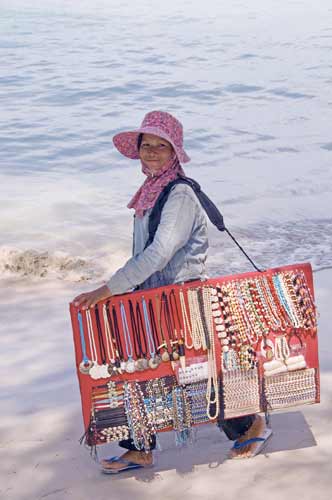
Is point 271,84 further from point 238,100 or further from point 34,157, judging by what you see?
point 34,157

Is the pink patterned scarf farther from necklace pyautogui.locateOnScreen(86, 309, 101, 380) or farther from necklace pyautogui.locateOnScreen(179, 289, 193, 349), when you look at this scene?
necklace pyautogui.locateOnScreen(86, 309, 101, 380)

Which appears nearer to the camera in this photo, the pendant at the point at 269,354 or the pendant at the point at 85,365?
the pendant at the point at 85,365

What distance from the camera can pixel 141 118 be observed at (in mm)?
15086

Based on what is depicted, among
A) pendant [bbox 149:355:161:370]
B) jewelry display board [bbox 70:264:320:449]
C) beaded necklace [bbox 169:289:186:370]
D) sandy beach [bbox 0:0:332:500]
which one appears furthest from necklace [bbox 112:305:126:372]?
sandy beach [bbox 0:0:332:500]

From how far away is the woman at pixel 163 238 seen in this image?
3.08m

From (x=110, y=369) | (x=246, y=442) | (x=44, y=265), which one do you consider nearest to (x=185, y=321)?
(x=110, y=369)

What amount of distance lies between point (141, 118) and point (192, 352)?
40.3 feet

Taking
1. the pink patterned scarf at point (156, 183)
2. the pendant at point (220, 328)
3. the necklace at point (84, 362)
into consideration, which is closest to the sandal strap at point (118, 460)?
the necklace at point (84, 362)

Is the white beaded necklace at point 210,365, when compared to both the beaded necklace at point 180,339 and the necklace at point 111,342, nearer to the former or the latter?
the beaded necklace at point 180,339

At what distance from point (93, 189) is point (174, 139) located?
669 centimetres

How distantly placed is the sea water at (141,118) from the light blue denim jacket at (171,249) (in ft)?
11.1

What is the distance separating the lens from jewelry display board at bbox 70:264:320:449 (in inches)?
122

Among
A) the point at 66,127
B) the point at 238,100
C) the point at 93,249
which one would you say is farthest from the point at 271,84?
the point at 93,249

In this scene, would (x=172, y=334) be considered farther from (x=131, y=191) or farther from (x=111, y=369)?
(x=131, y=191)
